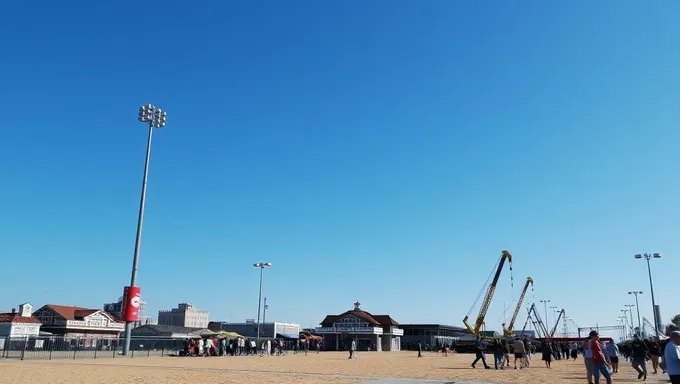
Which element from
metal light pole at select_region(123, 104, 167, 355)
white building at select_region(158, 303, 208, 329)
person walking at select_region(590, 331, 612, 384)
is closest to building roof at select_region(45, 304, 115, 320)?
metal light pole at select_region(123, 104, 167, 355)

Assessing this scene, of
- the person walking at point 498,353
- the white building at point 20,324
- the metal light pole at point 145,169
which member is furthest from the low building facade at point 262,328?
the person walking at point 498,353

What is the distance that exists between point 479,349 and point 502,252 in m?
69.2

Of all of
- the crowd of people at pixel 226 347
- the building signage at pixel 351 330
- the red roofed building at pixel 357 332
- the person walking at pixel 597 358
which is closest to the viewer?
the person walking at pixel 597 358

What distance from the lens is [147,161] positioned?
35656 mm

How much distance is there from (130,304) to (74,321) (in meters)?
47.4

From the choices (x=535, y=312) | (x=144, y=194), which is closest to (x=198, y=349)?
(x=144, y=194)

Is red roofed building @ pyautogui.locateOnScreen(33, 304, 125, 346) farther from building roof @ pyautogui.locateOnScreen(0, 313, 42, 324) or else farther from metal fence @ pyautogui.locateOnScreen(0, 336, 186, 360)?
metal fence @ pyautogui.locateOnScreen(0, 336, 186, 360)

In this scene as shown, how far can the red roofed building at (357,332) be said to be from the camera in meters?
84.8

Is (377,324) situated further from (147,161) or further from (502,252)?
(147,161)

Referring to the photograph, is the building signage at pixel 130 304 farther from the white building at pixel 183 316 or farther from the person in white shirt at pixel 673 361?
the white building at pixel 183 316

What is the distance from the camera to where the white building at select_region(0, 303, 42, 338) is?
62.0 meters

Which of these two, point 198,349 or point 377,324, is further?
point 377,324

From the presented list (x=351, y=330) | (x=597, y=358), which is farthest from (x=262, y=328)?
(x=597, y=358)

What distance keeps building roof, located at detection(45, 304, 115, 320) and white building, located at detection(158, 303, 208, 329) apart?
317 feet
